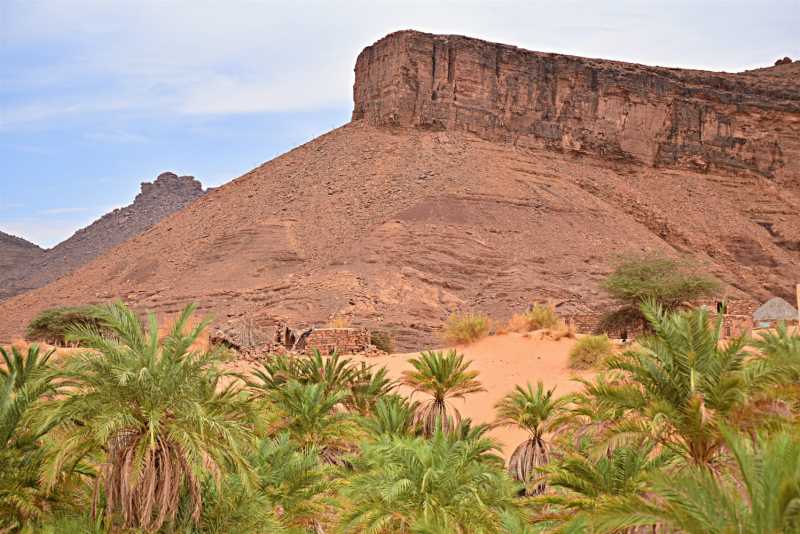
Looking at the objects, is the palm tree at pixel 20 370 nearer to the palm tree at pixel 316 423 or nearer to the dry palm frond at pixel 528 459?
the palm tree at pixel 316 423

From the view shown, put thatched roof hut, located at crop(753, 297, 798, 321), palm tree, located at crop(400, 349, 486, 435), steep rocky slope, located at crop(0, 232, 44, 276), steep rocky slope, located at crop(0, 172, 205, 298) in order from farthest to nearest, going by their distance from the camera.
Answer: steep rocky slope, located at crop(0, 232, 44, 276) < steep rocky slope, located at crop(0, 172, 205, 298) < thatched roof hut, located at crop(753, 297, 798, 321) < palm tree, located at crop(400, 349, 486, 435)

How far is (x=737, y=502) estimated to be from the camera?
6.14 metres

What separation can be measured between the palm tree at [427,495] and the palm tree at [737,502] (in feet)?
13.1

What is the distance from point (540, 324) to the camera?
33625 millimetres

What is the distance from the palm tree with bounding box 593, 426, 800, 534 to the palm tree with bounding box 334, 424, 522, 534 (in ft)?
13.1

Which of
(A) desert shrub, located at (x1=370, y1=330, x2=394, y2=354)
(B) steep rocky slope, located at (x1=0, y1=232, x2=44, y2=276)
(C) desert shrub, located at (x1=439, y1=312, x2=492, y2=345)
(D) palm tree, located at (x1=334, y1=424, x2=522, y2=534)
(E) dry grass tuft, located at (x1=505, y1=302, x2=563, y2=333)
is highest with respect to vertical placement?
(B) steep rocky slope, located at (x1=0, y1=232, x2=44, y2=276)

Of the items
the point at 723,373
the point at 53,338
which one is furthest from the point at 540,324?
the point at 723,373

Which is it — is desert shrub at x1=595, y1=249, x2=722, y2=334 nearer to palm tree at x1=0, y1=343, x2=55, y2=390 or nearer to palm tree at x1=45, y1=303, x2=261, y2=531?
palm tree at x1=45, y1=303, x2=261, y2=531

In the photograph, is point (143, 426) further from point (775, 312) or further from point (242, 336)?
point (775, 312)

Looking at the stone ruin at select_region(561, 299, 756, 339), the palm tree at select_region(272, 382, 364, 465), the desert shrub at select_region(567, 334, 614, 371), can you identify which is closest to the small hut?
the stone ruin at select_region(561, 299, 756, 339)

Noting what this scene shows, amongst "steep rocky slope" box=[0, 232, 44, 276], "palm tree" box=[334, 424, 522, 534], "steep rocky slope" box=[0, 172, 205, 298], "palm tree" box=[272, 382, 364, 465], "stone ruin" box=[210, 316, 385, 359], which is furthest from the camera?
"steep rocky slope" box=[0, 232, 44, 276]

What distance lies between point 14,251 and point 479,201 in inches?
2789

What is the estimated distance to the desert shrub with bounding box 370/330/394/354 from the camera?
32.8 m

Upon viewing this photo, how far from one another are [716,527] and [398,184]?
4946 cm
